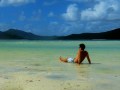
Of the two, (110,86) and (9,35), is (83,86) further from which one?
(9,35)

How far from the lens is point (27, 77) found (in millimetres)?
9516

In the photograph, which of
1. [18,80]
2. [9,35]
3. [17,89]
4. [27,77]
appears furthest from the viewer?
[9,35]

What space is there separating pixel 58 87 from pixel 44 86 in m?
0.33

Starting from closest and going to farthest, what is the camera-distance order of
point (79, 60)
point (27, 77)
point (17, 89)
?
point (17, 89), point (27, 77), point (79, 60)

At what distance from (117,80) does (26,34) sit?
554 ft

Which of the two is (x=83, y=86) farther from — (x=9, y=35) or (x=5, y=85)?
(x=9, y=35)

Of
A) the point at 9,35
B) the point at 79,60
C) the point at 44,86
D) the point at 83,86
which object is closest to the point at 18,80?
the point at 44,86

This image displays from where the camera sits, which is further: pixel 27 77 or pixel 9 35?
pixel 9 35

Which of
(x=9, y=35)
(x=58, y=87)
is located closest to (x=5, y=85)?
(x=58, y=87)

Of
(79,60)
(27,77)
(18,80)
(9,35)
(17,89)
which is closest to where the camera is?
(17,89)

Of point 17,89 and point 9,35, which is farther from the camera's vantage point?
point 9,35

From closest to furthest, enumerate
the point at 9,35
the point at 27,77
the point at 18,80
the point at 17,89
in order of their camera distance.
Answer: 1. the point at 17,89
2. the point at 18,80
3. the point at 27,77
4. the point at 9,35

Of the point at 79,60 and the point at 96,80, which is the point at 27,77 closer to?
the point at 96,80

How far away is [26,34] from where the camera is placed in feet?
579
